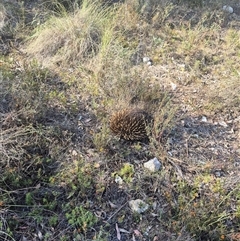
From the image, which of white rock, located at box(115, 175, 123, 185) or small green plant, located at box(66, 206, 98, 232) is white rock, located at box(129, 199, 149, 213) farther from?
small green plant, located at box(66, 206, 98, 232)

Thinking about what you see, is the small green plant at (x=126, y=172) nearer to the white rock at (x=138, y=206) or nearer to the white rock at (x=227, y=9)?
the white rock at (x=138, y=206)

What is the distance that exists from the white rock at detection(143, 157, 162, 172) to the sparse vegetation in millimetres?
41

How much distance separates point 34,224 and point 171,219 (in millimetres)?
928

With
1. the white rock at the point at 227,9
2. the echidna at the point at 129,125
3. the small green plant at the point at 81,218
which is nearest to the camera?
the small green plant at the point at 81,218

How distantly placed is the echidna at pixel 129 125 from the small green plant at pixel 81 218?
28.5 inches

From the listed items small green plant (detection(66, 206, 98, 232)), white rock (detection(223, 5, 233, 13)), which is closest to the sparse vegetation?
small green plant (detection(66, 206, 98, 232))

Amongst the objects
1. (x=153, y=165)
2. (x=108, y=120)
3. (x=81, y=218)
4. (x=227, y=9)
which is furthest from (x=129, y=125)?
(x=227, y=9)

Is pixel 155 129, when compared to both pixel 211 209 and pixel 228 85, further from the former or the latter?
pixel 228 85

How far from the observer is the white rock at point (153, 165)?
250 centimetres

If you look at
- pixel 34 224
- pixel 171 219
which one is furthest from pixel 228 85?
pixel 34 224

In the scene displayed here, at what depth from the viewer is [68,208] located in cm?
222

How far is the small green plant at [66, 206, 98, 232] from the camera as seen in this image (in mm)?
2131

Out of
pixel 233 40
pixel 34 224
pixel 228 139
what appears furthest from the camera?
pixel 233 40

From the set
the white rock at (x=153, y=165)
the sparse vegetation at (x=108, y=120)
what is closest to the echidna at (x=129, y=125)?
the sparse vegetation at (x=108, y=120)
